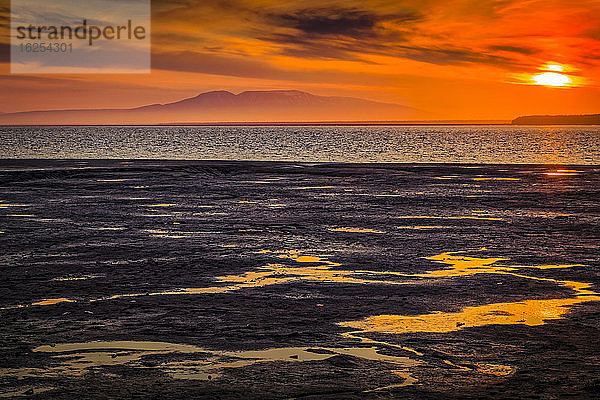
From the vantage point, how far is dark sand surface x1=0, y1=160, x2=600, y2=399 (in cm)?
621

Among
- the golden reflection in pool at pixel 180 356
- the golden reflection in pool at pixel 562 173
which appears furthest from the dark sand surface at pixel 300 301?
the golden reflection in pool at pixel 562 173

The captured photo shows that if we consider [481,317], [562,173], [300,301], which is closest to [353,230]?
Result: [300,301]

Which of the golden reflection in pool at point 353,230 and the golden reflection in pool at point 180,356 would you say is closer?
the golden reflection in pool at point 180,356

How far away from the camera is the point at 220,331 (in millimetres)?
7711

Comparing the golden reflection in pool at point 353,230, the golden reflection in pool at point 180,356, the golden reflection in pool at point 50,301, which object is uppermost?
the golden reflection in pool at point 353,230

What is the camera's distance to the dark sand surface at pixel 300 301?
6215 mm

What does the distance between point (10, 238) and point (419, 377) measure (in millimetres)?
10483

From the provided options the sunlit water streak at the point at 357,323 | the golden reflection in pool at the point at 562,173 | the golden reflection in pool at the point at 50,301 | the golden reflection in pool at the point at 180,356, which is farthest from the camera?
the golden reflection in pool at the point at 562,173

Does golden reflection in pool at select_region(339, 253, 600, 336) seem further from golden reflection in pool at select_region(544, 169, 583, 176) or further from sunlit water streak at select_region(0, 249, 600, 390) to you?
golden reflection in pool at select_region(544, 169, 583, 176)

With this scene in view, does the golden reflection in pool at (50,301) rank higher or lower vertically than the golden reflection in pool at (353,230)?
lower

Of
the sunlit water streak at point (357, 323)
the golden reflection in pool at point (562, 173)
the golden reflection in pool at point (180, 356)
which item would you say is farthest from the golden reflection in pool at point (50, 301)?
the golden reflection in pool at point (562, 173)

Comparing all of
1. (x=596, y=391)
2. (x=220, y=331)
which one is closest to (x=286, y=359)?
(x=220, y=331)

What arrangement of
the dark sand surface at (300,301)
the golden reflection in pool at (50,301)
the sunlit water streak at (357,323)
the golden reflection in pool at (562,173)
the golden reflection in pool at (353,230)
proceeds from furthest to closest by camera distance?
the golden reflection in pool at (562,173), the golden reflection in pool at (353,230), the golden reflection in pool at (50,301), the sunlit water streak at (357,323), the dark sand surface at (300,301)

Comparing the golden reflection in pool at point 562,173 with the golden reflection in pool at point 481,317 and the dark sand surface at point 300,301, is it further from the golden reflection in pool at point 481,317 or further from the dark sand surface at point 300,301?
the golden reflection in pool at point 481,317
